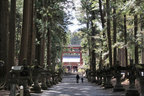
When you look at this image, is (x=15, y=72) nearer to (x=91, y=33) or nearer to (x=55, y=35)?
(x=55, y=35)

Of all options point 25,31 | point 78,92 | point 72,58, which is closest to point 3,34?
point 25,31

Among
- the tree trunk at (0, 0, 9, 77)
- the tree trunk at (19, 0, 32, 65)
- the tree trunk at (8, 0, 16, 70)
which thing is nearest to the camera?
the tree trunk at (19, 0, 32, 65)

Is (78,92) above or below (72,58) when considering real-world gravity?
below

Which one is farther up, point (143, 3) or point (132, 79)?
point (143, 3)

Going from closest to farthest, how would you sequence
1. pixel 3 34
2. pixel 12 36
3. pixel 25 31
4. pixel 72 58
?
pixel 25 31, pixel 3 34, pixel 12 36, pixel 72 58

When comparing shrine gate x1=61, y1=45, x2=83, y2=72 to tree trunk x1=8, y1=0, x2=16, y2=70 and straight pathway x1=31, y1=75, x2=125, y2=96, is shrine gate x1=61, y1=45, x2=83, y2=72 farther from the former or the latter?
tree trunk x1=8, y1=0, x2=16, y2=70

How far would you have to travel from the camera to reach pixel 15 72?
9.13m

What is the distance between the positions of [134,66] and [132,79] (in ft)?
3.46

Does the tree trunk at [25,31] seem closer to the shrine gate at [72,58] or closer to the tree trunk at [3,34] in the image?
the tree trunk at [3,34]

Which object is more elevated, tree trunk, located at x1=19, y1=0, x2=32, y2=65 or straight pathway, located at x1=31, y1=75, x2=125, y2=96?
tree trunk, located at x1=19, y1=0, x2=32, y2=65

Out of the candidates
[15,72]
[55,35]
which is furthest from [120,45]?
[15,72]

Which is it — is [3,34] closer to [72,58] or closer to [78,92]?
[78,92]

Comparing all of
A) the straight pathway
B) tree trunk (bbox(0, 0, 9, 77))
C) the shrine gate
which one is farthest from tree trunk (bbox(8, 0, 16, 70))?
the shrine gate

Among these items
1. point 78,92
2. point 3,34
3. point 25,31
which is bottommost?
point 78,92
